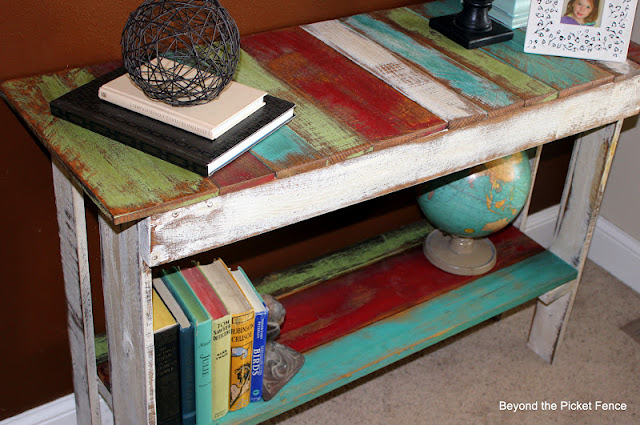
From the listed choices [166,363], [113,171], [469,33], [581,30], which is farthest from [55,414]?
[581,30]

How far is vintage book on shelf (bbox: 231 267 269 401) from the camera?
1.34 metres

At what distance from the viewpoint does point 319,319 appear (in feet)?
Result: 5.39

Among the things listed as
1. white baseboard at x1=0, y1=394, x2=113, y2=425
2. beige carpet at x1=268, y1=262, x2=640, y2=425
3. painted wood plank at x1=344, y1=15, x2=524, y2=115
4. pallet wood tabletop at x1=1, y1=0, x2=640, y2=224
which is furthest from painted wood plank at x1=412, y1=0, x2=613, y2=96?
white baseboard at x1=0, y1=394, x2=113, y2=425

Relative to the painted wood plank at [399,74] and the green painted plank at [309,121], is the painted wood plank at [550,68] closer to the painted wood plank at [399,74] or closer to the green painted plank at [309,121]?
the painted wood plank at [399,74]

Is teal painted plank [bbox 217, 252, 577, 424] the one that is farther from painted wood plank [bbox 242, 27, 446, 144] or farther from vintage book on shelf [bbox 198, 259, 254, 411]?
painted wood plank [bbox 242, 27, 446, 144]

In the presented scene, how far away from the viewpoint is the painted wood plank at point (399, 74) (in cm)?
126

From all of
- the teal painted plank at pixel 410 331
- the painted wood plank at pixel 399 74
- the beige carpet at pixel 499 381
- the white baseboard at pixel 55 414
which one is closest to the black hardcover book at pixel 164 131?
the painted wood plank at pixel 399 74

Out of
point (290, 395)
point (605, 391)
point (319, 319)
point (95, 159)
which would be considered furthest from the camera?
point (605, 391)

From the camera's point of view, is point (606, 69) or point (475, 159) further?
point (606, 69)

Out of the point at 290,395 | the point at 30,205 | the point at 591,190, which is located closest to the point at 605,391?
the point at 591,190

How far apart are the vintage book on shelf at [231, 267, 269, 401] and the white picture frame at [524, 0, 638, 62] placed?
2.40 ft

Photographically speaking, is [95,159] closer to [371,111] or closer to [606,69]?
[371,111]

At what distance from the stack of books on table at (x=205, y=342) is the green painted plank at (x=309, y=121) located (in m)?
0.34

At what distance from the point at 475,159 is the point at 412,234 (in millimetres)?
603
